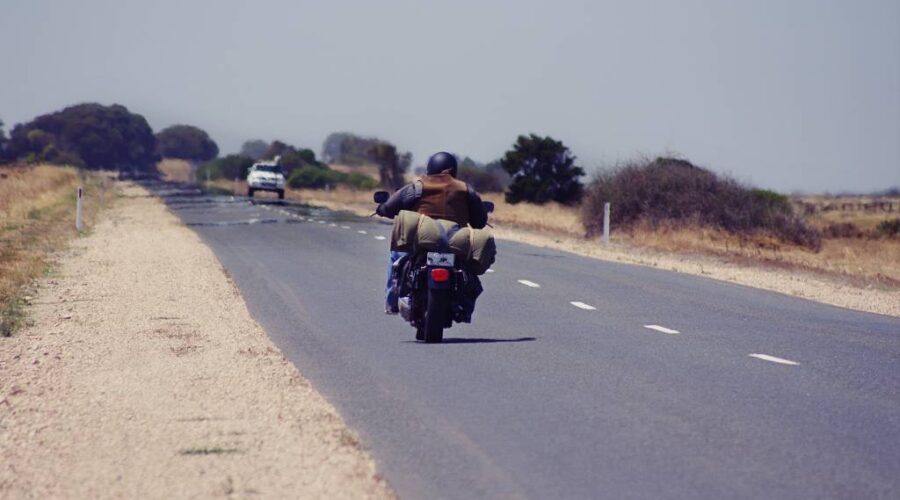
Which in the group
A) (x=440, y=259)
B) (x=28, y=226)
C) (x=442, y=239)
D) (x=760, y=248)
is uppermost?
(x=442, y=239)

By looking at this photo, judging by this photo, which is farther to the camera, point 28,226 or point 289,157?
point 289,157

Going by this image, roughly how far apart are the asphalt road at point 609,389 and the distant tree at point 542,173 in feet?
175

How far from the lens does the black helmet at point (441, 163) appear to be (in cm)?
1341

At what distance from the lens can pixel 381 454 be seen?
8.08m

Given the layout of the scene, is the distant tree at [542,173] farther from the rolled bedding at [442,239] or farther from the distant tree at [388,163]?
the rolled bedding at [442,239]

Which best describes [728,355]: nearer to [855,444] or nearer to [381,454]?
[855,444]

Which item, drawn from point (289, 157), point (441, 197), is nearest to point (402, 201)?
point (441, 197)

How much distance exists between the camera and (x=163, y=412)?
9500 mm

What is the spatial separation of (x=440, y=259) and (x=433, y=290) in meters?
0.30

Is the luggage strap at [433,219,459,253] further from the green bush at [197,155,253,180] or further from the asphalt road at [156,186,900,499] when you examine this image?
the green bush at [197,155,253,180]

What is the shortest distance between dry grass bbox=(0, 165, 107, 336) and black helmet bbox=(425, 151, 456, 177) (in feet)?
15.2

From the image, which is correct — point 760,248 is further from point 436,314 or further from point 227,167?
point 227,167

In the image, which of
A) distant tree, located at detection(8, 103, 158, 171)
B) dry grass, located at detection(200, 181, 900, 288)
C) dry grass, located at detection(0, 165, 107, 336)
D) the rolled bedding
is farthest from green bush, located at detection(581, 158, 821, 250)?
distant tree, located at detection(8, 103, 158, 171)

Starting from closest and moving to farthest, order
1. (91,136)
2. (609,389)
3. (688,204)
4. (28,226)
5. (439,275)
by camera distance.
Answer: (609,389) → (439,275) → (28,226) → (688,204) → (91,136)
